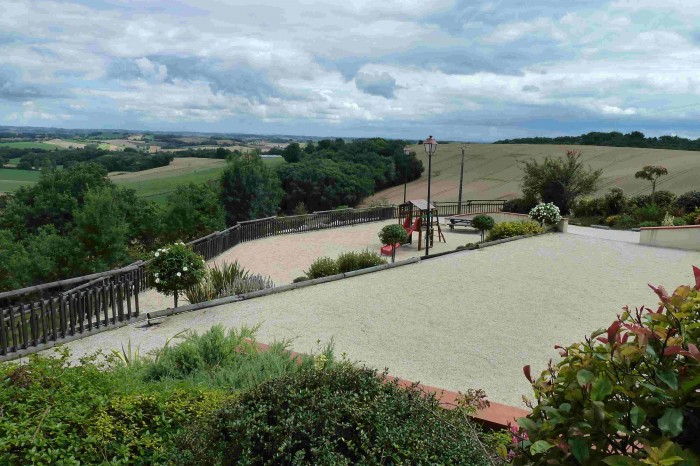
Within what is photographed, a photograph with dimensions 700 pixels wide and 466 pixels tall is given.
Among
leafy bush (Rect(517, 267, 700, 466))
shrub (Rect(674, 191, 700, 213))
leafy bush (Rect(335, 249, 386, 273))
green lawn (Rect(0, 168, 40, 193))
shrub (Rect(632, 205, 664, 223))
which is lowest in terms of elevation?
green lawn (Rect(0, 168, 40, 193))

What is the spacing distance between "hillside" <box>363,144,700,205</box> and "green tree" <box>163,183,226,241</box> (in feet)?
85.5

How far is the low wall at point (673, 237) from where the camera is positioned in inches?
607

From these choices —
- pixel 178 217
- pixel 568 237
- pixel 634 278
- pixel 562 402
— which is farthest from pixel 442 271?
pixel 178 217

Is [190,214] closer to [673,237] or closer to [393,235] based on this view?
[393,235]

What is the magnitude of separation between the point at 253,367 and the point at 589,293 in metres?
7.82

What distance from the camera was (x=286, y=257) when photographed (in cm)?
1739

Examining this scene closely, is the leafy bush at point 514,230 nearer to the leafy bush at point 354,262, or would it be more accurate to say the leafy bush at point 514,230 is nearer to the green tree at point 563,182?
the leafy bush at point 354,262

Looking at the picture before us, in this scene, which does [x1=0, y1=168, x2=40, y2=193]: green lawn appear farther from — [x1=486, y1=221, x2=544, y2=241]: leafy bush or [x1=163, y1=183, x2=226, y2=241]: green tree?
[x1=486, y1=221, x2=544, y2=241]: leafy bush

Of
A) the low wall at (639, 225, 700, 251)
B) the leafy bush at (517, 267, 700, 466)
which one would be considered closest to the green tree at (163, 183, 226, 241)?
the low wall at (639, 225, 700, 251)

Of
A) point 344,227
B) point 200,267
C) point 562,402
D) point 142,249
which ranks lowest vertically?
point 142,249

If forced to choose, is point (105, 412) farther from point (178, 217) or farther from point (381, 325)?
point (178, 217)

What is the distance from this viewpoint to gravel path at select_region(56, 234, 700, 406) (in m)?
6.29

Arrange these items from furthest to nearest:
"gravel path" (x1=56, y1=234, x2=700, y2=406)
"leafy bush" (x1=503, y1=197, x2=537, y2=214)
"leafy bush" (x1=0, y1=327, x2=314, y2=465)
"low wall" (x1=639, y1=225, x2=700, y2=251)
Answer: "leafy bush" (x1=503, y1=197, x2=537, y2=214) < "low wall" (x1=639, y1=225, x2=700, y2=251) < "gravel path" (x1=56, y1=234, x2=700, y2=406) < "leafy bush" (x1=0, y1=327, x2=314, y2=465)

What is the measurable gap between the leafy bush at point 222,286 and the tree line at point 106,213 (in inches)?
580
